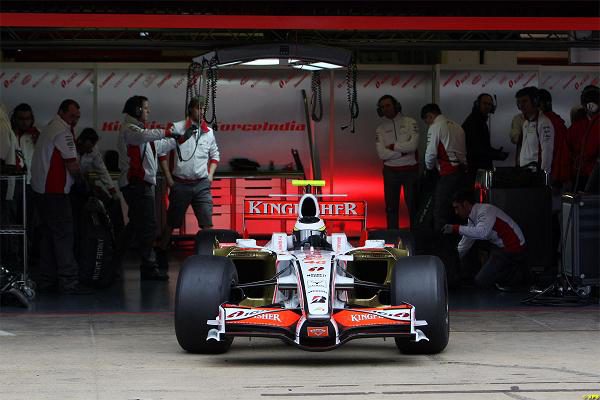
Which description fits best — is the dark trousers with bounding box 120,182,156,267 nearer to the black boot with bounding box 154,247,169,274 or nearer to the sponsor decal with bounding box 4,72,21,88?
the black boot with bounding box 154,247,169,274

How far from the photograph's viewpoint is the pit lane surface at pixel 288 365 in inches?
317

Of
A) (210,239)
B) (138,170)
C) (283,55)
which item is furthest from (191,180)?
(210,239)

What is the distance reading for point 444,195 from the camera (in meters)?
16.0

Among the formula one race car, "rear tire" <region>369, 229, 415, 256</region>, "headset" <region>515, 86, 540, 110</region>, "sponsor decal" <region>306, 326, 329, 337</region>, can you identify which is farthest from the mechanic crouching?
"sponsor decal" <region>306, 326, 329, 337</region>

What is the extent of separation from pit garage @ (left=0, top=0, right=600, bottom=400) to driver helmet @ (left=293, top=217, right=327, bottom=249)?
0.02 m

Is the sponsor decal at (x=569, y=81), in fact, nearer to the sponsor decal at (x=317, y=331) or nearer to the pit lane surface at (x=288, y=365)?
Result: the pit lane surface at (x=288, y=365)

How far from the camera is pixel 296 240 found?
10289 mm

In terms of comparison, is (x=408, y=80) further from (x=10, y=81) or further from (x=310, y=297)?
(x=310, y=297)

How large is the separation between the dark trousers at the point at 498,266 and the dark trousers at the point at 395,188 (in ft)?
12.1

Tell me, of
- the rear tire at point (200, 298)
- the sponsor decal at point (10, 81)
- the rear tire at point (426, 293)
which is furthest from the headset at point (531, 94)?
the sponsor decal at point (10, 81)

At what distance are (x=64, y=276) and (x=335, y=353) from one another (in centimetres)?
468

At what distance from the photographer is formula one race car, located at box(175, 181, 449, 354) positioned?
879 centimetres

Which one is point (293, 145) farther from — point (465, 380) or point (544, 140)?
point (465, 380)

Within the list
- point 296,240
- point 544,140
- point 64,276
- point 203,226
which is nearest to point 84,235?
point 64,276
